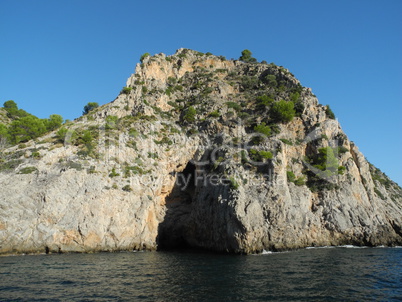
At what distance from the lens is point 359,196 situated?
49.1m

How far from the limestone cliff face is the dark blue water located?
9285 mm

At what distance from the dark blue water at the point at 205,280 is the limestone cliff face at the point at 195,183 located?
9.29 meters

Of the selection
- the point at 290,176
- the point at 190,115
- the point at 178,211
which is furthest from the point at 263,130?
the point at 178,211

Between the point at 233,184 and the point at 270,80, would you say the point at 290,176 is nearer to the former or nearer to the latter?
the point at 233,184

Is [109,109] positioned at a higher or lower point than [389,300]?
higher

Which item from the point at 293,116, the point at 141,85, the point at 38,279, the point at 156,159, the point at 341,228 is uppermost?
the point at 141,85

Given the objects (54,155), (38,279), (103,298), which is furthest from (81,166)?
(103,298)

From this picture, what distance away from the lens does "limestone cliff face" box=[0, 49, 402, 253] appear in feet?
126

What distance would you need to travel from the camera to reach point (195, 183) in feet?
168

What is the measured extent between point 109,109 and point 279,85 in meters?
46.0

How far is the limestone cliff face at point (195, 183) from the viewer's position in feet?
126

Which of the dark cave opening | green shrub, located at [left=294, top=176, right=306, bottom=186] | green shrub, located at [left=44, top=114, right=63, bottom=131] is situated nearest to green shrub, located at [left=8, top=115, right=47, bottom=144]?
green shrub, located at [left=44, top=114, right=63, bottom=131]

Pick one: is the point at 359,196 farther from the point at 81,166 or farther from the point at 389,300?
the point at 81,166

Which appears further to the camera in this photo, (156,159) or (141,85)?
(141,85)
